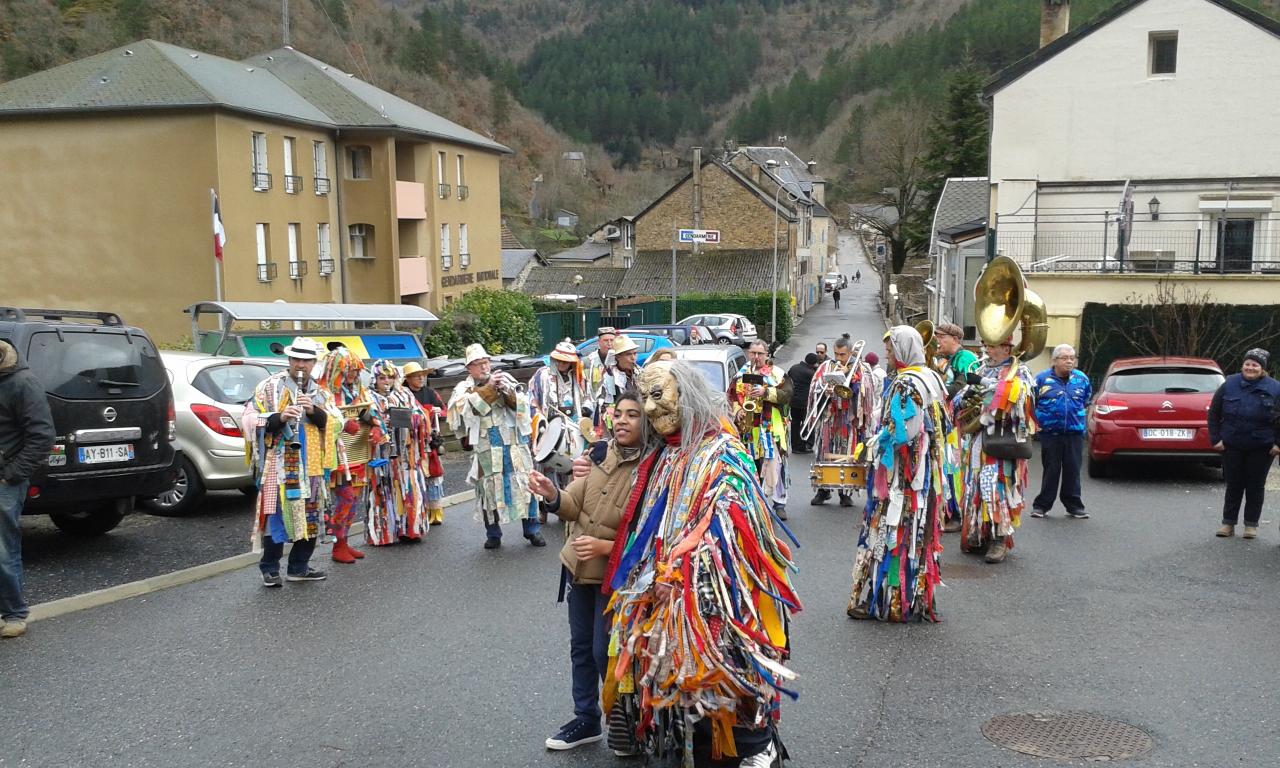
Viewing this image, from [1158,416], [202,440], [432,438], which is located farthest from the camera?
[1158,416]

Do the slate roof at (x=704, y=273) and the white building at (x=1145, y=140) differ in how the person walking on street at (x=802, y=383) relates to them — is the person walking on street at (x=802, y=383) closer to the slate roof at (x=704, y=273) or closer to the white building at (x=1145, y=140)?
the white building at (x=1145, y=140)

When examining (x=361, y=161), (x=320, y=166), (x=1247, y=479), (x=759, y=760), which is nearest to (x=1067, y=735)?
(x=759, y=760)

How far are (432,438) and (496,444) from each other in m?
1.13

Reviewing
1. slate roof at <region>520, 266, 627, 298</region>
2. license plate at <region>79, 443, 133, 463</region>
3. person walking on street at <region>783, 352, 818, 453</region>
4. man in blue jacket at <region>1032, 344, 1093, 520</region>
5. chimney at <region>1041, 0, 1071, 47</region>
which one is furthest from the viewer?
slate roof at <region>520, 266, 627, 298</region>

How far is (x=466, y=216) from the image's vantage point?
46.2 metres

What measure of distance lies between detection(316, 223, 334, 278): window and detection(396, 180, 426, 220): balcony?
262cm

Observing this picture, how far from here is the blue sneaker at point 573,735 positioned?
211 inches

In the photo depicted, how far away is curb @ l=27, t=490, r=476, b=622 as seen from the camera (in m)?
7.76

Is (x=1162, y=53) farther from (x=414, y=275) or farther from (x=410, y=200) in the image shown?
(x=414, y=275)

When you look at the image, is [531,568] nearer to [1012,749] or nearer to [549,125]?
[1012,749]

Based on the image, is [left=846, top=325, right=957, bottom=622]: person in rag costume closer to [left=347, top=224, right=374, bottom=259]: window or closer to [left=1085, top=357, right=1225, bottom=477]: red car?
[left=1085, top=357, right=1225, bottom=477]: red car

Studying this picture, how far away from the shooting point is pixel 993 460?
9.45 m

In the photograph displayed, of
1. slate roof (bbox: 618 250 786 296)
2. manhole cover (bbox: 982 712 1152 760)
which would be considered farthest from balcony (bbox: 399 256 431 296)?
manhole cover (bbox: 982 712 1152 760)

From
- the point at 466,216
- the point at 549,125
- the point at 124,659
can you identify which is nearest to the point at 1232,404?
the point at 124,659
